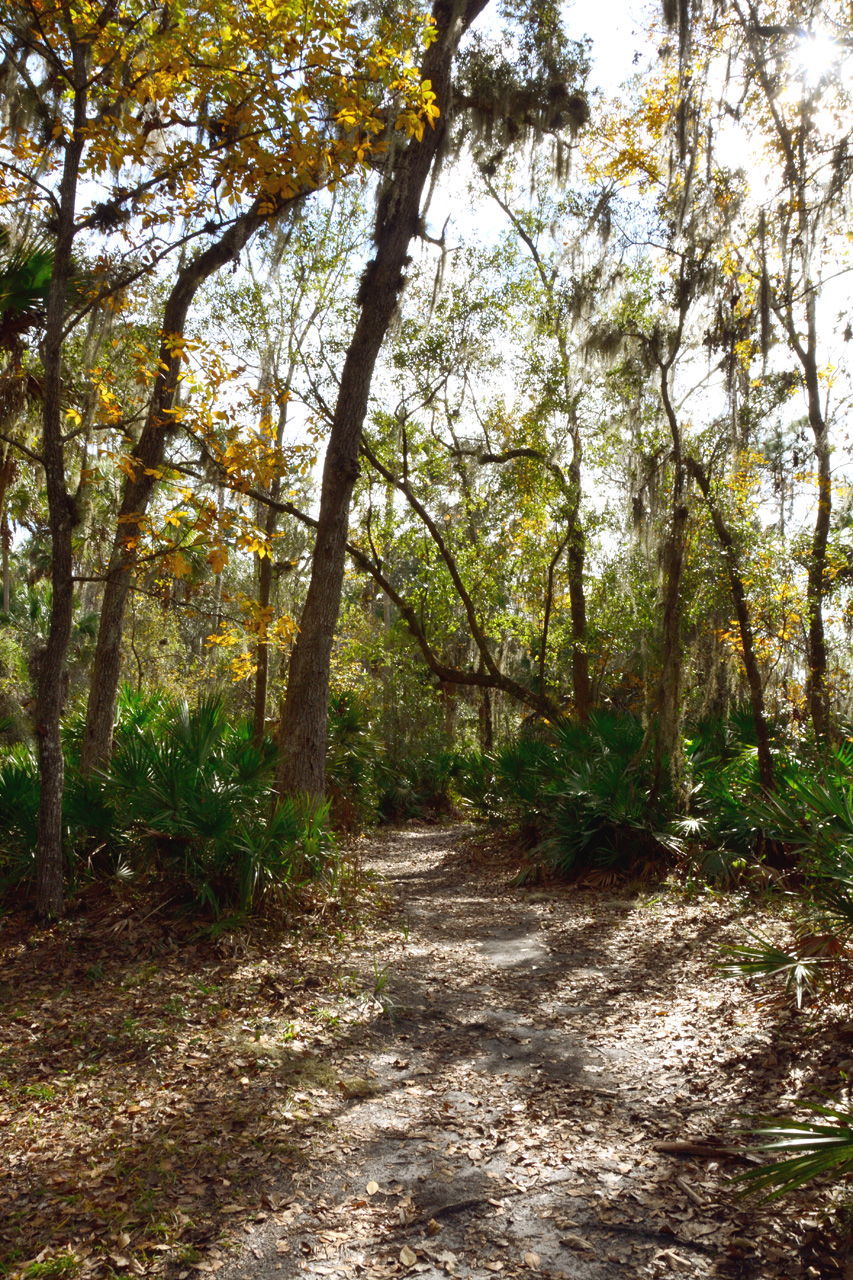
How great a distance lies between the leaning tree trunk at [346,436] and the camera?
8.13 meters

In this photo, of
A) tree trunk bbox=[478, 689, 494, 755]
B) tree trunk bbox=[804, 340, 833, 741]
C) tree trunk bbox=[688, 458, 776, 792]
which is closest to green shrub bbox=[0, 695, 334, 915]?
tree trunk bbox=[688, 458, 776, 792]

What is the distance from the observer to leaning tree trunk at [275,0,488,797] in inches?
320

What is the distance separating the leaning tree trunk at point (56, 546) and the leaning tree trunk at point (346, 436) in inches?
93.8

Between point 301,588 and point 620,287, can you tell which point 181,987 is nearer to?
point 620,287

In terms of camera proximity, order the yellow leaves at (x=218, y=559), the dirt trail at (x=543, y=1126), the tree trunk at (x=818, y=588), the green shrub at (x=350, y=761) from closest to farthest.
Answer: the dirt trail at (x=543, y=1126)
the yellow leaves at (x=218, y=559)
the tree trunk at (x=818, y=588)
the green shrub at (x=350, y=761)

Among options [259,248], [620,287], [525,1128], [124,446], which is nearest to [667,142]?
[620,287]

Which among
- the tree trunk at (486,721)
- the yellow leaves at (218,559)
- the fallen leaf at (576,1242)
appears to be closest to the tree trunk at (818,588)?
the yellow leaves at (218,559)

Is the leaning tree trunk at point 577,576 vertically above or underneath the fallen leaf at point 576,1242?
above

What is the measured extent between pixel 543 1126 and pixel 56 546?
16.1ft

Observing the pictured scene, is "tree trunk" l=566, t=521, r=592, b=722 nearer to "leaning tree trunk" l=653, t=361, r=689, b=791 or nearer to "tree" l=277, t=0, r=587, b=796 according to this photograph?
"leaning tree trunk" l=653, t=361, r=689, b=791

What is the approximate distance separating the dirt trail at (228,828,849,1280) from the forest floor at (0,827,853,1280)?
0.04 ft

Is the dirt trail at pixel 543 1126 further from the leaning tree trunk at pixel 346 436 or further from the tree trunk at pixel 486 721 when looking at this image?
the tree trunk at pixel 486 721

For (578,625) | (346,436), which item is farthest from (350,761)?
(346,436)

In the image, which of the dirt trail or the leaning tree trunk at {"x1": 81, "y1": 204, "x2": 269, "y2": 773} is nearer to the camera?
the dirt trail
